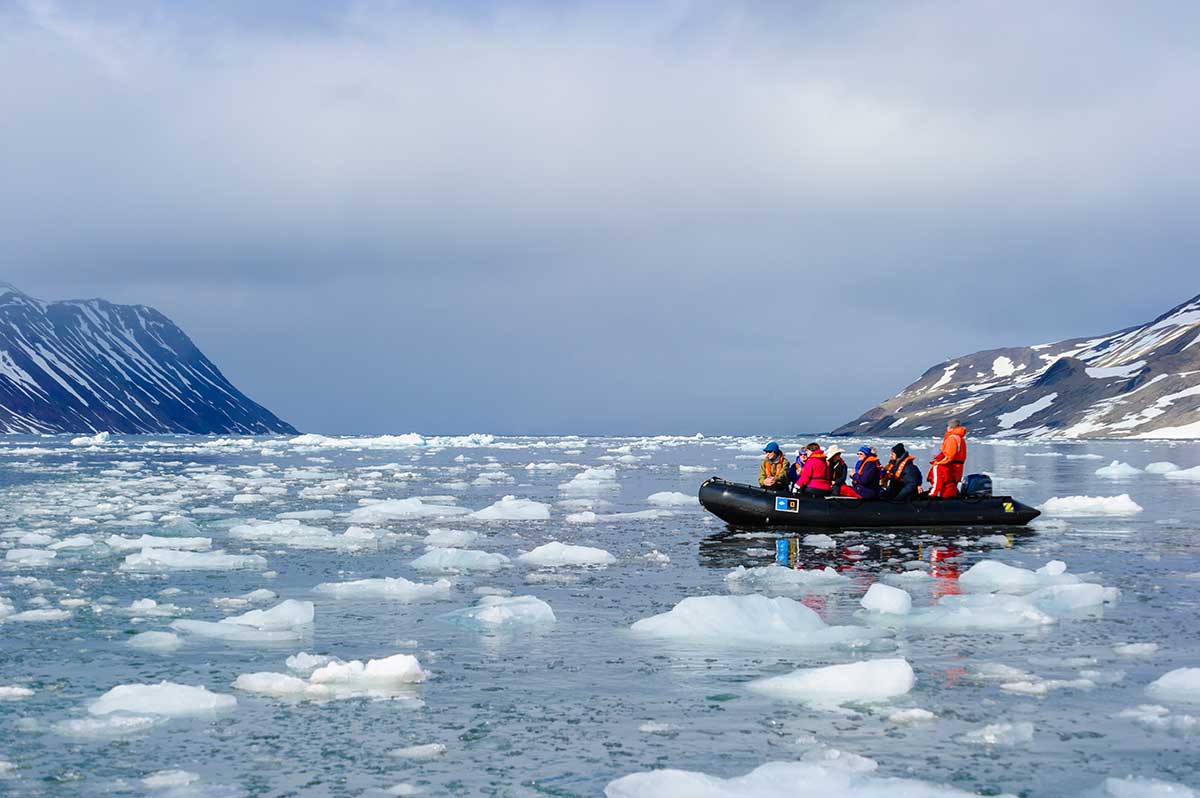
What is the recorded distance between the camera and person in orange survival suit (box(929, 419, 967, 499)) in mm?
24359

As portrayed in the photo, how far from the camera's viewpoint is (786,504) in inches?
908

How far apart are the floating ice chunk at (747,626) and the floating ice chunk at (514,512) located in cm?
1423

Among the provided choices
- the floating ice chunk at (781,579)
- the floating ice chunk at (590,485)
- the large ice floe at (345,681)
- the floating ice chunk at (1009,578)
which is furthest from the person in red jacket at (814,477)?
the large ice floe at (345,681)

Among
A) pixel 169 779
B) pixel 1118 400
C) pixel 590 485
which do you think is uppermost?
pixel 1118 400

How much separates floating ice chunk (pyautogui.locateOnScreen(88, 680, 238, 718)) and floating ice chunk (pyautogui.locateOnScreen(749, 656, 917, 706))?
186 inches

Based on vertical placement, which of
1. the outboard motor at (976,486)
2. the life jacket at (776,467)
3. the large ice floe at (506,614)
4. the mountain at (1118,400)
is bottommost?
the large ice floe at (506,614)

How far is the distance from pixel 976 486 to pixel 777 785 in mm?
19949

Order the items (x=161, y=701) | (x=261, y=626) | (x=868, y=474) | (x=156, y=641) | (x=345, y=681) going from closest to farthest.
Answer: (x=161, y=701), (x=345, y=681), (x=156, y=641), (x=261, y=626), (x=868, y=474)

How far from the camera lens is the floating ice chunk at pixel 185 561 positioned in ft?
55.2

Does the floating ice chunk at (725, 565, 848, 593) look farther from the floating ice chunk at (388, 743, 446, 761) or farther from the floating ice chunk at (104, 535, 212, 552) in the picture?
the floating ice chunk at (104, 535, 212, 552)

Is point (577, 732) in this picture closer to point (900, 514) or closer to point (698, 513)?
point (900, 514)

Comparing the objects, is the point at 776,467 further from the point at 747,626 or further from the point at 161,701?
the point at 161,701

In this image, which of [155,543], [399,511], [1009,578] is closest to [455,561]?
[155,543]

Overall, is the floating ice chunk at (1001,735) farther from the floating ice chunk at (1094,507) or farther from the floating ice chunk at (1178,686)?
the floating ice chunk at (1094,507)
